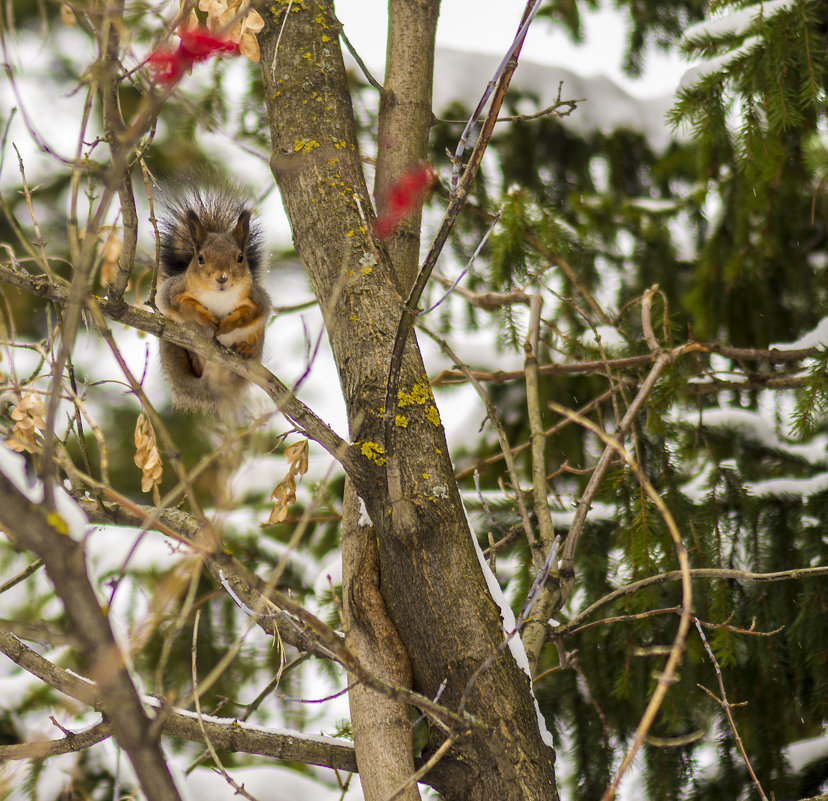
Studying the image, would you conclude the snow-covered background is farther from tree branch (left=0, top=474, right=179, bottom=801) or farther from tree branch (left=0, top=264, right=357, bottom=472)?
tree branch (left=0, top=474, right=179, bottom=801)

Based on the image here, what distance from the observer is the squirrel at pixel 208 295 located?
6.53 feet

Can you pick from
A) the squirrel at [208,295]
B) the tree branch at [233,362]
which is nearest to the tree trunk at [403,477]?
the tree branch at [233,362]

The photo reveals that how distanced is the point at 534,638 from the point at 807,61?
152 cm

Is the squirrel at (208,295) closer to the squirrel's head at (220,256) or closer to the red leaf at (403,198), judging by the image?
the squirrel's head at (220,256)

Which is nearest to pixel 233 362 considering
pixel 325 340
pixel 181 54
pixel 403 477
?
Answer: pixel 403 477

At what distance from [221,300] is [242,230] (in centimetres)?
23

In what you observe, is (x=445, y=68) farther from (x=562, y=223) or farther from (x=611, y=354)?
(x=611, y=354)

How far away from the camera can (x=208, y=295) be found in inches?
79.7

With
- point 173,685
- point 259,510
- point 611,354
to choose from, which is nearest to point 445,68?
point 611,354

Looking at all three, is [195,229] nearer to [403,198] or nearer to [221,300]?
[221,300]

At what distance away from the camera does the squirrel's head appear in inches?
78.5

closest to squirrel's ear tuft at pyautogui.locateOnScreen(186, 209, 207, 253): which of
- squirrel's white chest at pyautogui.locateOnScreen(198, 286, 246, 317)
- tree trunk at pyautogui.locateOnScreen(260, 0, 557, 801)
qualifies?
squirrel's white chest at pyautogui.locateOnScreen(198, 286, 246, 317)

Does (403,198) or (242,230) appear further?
(242,230)

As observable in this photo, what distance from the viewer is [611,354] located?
245cm
